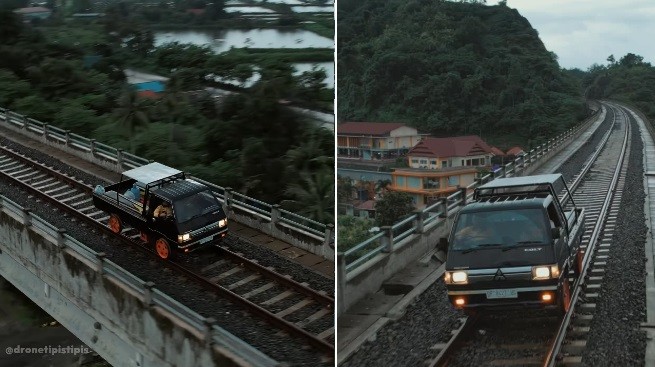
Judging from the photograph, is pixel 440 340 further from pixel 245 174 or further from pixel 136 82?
pixel 136 82

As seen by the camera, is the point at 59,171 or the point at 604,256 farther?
the point at 59,171

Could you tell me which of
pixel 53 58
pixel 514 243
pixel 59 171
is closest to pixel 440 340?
pixel 514 243

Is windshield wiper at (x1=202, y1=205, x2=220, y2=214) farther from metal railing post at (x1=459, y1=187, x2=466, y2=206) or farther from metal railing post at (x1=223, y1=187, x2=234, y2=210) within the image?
metal railing post at (x1=459, y1=187, x2=466, y2=206)

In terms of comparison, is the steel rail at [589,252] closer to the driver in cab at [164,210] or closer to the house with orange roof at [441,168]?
the house with orange roof at [441,168]

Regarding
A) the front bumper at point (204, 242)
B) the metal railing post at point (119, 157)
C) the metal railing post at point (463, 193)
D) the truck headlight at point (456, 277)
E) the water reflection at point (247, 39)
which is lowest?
the front bumper at point (204, 242)

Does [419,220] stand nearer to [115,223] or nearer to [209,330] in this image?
[209,330]

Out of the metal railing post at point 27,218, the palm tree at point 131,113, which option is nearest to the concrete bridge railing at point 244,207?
the palm tree at point 131,113
